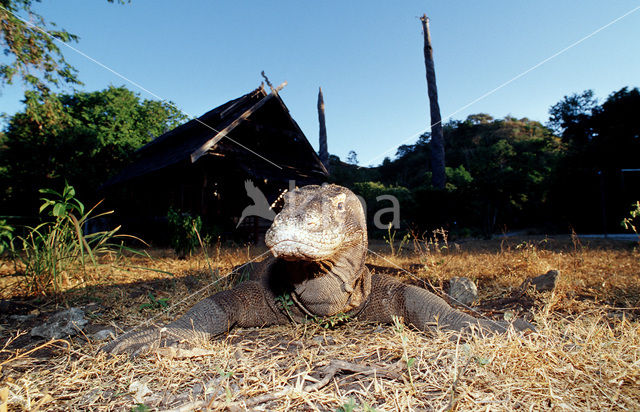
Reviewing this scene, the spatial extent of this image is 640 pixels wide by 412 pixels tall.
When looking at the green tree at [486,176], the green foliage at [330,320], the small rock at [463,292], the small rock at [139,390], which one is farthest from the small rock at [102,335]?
the green tree at [486,176]

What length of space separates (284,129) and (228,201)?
3.89m

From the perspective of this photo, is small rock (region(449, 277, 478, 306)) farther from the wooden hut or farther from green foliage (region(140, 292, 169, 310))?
the wooden hut

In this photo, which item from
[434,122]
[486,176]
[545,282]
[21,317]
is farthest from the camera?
[434,122]

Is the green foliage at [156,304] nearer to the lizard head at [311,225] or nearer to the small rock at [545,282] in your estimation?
the lizard head at [311,225]

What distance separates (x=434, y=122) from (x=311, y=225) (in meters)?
17.8

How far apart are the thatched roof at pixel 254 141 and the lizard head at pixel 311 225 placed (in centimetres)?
867

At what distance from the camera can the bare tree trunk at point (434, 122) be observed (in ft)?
53.3

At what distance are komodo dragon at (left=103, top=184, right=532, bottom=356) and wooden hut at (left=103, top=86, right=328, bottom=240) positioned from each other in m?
7.80

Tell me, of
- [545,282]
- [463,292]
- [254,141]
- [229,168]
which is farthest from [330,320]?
[254,141]

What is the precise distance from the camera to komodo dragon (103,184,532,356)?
1.71 meters

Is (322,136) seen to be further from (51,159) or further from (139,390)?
(139,390)

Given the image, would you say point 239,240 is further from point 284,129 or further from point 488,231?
point 488,231

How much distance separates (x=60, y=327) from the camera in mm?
2422

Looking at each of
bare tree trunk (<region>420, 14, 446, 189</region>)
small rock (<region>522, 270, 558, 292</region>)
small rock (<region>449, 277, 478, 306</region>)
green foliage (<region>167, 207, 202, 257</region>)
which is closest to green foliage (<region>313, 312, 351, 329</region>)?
small rock (<region>449, 277, 478, 306</region>)
